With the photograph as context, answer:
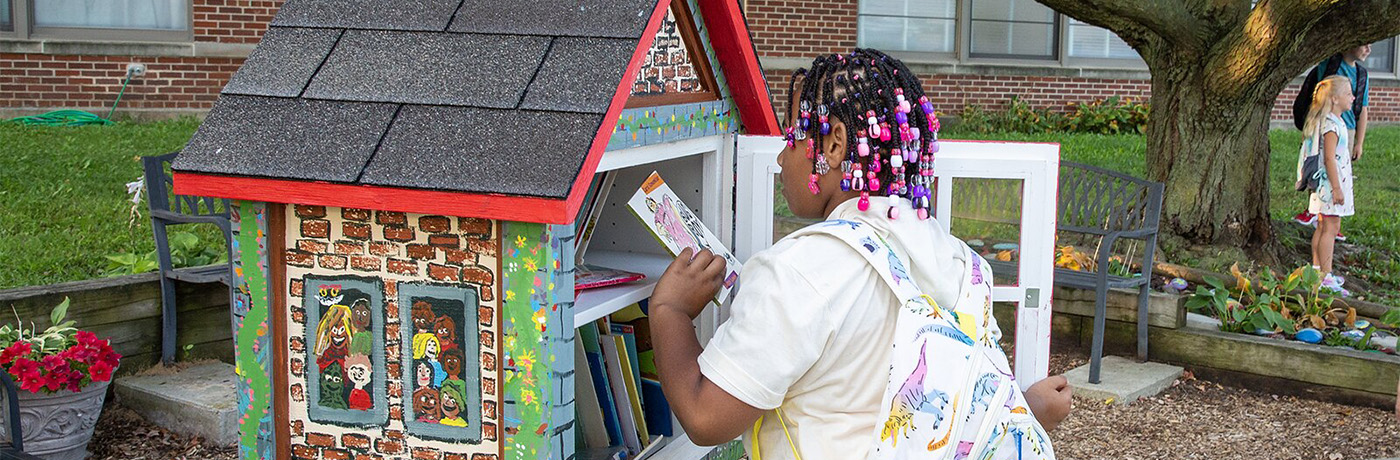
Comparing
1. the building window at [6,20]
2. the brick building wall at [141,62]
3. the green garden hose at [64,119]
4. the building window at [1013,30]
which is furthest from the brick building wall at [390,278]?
the building window at [1013,30]

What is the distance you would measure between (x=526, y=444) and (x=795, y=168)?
67cm

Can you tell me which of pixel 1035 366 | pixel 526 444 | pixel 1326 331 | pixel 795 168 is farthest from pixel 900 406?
pixel 1326 331

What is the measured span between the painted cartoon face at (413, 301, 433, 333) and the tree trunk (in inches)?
217

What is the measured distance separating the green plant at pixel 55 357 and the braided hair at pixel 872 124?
2735mm

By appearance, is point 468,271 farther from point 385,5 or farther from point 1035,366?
point 1035,366

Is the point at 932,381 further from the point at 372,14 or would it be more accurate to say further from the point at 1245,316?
the point at 1245,316

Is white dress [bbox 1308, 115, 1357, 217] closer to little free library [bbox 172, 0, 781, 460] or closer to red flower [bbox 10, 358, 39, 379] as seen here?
little free library [bbox 172, 0, 781, 460]

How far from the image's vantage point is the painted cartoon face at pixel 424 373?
2271mm

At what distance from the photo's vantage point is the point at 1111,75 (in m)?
14.3

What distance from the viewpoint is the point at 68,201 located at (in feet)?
21.6

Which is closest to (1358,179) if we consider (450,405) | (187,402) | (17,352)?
(187,402)

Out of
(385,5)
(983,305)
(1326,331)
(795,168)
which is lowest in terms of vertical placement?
(1326,331)

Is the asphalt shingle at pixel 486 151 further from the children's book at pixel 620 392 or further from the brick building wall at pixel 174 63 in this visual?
the brick building wall at pixel 174 63

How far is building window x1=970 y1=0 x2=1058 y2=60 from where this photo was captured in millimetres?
14188
